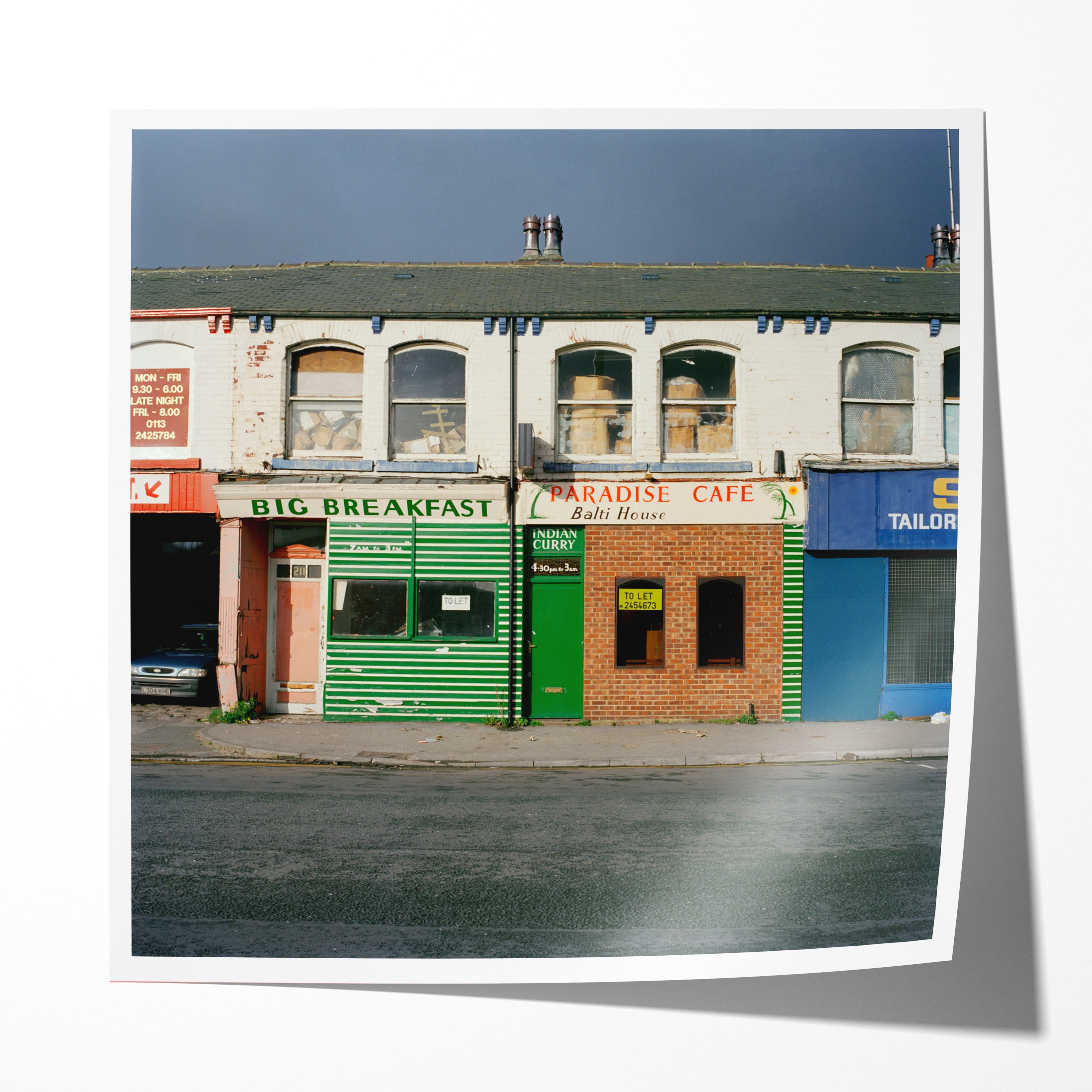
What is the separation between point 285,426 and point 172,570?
0.90m

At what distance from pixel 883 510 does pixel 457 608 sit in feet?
7.31

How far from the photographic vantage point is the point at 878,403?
3.46m

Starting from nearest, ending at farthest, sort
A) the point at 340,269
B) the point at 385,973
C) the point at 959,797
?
the point at 385,973 → the point at 959,797 → the point at 340,269

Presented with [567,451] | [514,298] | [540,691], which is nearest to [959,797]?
[540,691]

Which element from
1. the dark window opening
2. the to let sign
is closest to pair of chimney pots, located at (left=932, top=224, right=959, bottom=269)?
the dark window opening

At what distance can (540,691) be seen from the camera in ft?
12.0

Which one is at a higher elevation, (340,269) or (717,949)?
(340,269)

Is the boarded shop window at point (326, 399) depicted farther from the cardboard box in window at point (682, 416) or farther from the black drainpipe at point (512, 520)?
the cardboard box in window at point (682, 416)

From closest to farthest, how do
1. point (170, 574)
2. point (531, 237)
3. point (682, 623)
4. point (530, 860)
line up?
point (170, 574) → point (531, 237) → point (530, 860) → point (682, 623)

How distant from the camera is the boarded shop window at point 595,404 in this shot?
3658 mm

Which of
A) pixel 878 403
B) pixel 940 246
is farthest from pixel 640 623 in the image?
pixel 940 246

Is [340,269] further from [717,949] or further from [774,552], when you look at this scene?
[717,949]

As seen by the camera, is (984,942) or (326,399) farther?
(326,399)

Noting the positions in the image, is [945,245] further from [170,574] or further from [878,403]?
[170,574]
